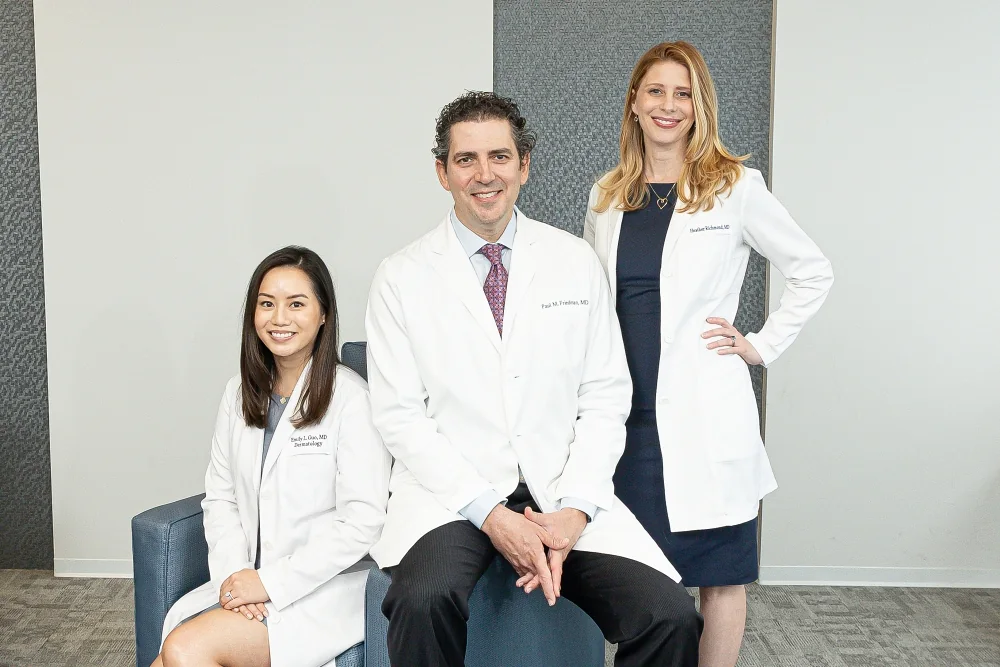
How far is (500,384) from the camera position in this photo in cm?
192

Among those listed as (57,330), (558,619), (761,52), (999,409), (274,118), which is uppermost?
(761,52)

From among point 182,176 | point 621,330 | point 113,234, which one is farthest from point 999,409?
point 113,234

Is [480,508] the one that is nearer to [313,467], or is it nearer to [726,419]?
[313,467]

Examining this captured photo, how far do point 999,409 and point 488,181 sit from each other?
2320mm

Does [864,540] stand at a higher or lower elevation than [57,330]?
lower

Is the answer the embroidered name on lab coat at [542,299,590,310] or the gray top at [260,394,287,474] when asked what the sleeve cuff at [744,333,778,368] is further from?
the gray top at [260,394,287,474]

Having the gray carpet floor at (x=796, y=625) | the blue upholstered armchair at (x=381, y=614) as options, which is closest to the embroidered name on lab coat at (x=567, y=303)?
the blue upholstered armchair at (x=381, y=614)

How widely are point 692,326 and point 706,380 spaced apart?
128 millimetres

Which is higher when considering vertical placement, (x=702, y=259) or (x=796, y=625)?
(x=702, y=259)

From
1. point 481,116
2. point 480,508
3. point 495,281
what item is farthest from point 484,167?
point 480,508

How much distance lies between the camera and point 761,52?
3.22 meters

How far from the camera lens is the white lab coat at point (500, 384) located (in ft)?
6.14

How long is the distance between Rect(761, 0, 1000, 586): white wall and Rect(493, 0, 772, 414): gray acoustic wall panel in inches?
4.0

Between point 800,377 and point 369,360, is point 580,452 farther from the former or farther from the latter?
point 800,377
